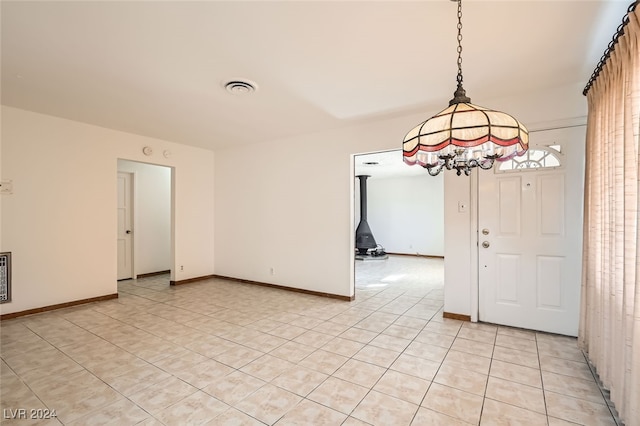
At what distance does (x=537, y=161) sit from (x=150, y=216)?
6.48m

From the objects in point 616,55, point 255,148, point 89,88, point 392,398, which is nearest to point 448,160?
point 616,55

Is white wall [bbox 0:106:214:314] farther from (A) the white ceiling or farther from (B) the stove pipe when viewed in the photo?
(B) the stove pipe

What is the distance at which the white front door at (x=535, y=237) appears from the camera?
2910mm

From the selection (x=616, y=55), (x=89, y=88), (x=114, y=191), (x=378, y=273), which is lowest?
(x=378, y=273)

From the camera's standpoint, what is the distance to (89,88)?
2947 millimetres

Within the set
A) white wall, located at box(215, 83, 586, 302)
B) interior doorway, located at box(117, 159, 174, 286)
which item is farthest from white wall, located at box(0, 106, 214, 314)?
white wall, located at box(215, 83, 586, 302)

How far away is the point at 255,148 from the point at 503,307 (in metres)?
4.35

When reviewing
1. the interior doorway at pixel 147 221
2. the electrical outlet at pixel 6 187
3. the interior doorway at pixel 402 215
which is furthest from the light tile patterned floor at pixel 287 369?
the interior doorway at pixel 402 215

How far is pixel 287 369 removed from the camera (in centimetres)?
234

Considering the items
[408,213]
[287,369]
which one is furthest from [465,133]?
[408,213]

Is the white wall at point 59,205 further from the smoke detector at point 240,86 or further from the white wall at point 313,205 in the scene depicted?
the smoke detector at point 240,86

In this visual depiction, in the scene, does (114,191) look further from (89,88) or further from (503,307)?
(503,307)

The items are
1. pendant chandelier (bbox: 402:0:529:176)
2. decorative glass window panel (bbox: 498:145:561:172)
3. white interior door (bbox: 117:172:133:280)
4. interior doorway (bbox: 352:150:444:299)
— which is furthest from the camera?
interior doorway (bbox: 352:150:444:299)

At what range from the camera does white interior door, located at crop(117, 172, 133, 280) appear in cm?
558
